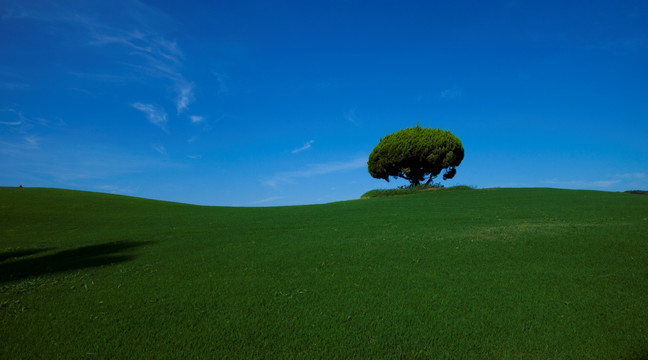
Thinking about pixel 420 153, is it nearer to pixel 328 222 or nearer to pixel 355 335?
pixel 328 222

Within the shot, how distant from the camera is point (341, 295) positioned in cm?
600

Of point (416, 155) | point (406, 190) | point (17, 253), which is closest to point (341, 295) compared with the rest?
point (17, 253)

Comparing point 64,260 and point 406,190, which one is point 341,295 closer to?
point 64,260

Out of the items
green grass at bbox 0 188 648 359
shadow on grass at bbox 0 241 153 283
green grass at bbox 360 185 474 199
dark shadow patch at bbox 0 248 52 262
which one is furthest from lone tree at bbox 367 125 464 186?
dark shadow patch at bbox 0 248 52 262

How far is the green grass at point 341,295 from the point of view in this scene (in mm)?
4559

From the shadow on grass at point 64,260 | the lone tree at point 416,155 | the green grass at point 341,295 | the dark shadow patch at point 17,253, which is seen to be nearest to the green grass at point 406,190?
the lone tree at point 416,155

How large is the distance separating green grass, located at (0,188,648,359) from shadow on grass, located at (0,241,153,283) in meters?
0.07

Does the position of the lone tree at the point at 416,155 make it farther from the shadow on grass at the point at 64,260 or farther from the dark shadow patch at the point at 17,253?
the dark shadow patch at the point at 17,253

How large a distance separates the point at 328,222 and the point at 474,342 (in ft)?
37.1

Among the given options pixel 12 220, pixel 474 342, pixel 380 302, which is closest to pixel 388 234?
pixel 380 302

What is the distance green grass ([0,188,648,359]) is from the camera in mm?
4559

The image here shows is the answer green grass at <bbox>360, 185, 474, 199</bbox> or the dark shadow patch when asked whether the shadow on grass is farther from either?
green grass at <bbox>360, 185, 474, 199</bbox>

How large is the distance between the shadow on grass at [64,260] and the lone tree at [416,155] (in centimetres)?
2566

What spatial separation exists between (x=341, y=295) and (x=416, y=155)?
29.1 meters
